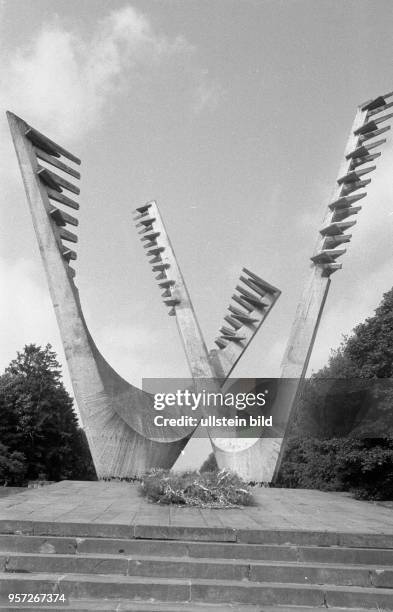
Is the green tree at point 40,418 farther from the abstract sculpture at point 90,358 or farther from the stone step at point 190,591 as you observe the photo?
the stone step at point 190,591

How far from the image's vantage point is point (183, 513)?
723 cm

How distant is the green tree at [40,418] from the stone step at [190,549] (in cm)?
2454

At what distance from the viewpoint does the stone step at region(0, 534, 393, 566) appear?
17.9 ft

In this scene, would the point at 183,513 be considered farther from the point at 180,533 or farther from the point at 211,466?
the point at 211,466

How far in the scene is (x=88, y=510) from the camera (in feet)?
23.5

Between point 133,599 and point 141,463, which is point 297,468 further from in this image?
point 133,599

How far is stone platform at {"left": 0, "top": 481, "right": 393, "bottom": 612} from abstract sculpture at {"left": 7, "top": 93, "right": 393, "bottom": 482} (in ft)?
18.0

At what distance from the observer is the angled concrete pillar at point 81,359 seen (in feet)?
40.4

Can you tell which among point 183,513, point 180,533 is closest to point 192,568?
point 180,533

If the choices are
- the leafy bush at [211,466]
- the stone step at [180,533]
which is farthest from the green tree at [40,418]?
the stone step at [180,533]

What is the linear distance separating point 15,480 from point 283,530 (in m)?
24.2

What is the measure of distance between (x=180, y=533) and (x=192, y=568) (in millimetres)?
682

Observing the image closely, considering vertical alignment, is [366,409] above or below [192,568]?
above

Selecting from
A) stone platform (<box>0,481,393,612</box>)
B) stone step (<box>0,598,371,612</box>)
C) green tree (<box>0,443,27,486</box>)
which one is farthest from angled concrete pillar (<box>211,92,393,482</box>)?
green tree (<box>0,443,27,486</box>)
